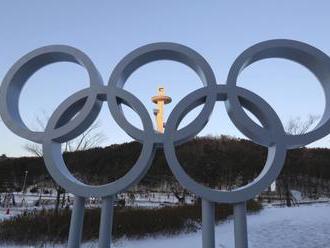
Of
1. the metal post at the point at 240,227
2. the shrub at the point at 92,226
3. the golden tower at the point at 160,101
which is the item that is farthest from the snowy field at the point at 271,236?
the golden tower at the point at 160,101

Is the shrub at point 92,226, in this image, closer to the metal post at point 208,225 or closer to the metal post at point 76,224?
the metal post at point 76,224

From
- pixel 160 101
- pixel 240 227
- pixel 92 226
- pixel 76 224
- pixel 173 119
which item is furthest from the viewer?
pixel 160 101

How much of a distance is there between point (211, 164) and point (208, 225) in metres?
21.4

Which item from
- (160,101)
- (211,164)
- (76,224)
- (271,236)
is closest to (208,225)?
(76,224)

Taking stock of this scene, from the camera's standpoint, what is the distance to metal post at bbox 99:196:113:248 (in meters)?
5.22

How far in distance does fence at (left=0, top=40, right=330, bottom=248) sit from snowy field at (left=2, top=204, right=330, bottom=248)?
13.6 feet

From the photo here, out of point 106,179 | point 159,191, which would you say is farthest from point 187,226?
point 159,191

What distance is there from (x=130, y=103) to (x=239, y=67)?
1.91 meters

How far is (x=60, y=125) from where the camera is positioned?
5.80 meters

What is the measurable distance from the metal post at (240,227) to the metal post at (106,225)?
202 cm

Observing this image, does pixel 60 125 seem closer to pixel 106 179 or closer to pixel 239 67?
pixel 239 67

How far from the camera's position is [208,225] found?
5000mm

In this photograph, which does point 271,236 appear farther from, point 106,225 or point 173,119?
point 173,119

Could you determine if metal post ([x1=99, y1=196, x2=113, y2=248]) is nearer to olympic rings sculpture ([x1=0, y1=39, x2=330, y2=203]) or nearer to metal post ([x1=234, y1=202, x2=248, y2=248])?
olympic rings sculpture ([x1=0, y1=39, x2=330, y2=203])
